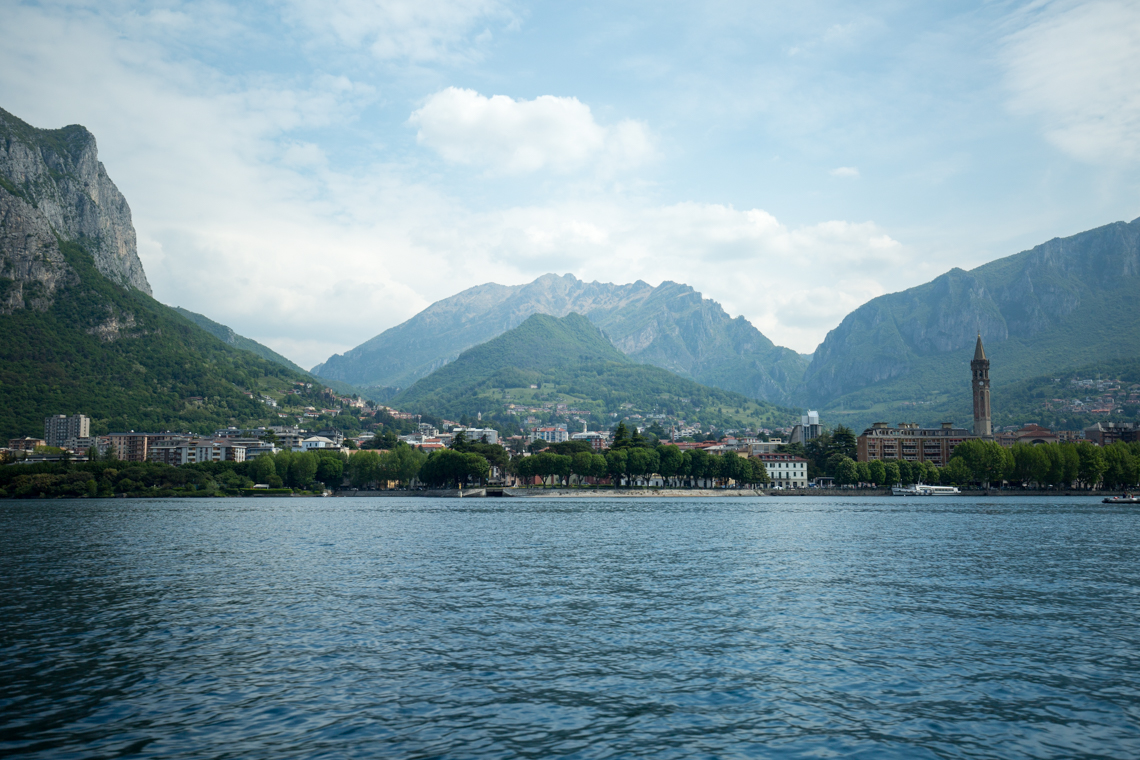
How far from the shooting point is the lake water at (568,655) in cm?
1514

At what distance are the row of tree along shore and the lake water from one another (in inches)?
4338

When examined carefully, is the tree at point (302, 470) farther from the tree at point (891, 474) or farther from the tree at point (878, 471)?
the tree at point (891, 474)

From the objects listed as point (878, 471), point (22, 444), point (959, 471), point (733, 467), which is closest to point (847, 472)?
point (878, 471)

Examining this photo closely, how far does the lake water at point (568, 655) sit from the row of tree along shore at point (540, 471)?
11018 cm

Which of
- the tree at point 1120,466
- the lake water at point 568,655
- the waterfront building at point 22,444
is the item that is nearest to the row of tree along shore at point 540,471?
the tree at point 1120,466

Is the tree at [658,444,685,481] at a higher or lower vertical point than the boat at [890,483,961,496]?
higher

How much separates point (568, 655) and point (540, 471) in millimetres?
150701

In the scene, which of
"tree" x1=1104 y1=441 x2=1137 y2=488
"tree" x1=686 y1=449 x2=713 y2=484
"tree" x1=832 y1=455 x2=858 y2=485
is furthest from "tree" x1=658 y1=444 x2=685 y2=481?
"tree" x1=1104 y1=441 x2=1137 y2=488

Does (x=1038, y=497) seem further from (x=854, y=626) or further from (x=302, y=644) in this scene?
(x=302, y=644)

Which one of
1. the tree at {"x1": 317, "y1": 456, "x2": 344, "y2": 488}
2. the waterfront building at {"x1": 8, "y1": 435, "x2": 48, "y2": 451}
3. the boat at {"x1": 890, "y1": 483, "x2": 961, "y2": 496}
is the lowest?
the boat at {"x1": 890, "y1": 483, "x2": 961, "y2": 496}

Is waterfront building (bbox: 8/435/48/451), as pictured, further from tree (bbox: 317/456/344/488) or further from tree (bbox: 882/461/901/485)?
tree (bbox: 882/461/901/485)

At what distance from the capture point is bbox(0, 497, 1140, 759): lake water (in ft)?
49.7

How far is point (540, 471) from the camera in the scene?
17200cm

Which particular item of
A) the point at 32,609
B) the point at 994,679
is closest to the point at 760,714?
the point at 994,679
